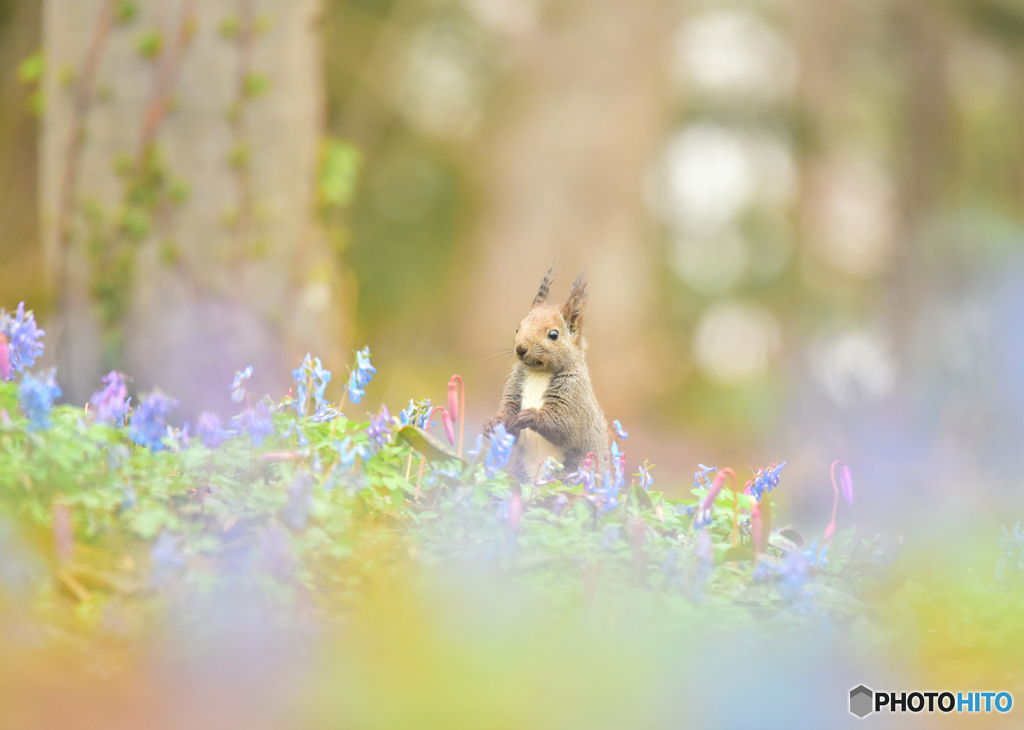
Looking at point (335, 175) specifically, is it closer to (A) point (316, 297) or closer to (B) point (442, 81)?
(A) point (316, 297)

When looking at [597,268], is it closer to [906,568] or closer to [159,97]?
[159,97]

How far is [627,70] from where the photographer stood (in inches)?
382

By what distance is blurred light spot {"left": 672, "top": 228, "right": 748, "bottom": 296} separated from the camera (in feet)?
43.4

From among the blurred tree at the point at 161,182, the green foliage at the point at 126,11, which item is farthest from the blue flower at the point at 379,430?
the green foliage at the point at 126,11

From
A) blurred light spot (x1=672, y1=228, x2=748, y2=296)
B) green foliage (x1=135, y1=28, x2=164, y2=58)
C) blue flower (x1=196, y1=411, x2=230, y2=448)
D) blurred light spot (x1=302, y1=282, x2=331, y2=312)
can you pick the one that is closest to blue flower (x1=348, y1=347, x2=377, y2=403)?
blue flower (x1=196, y1=411, x2=230, y2=448)

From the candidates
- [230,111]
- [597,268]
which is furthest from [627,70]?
[230,111]

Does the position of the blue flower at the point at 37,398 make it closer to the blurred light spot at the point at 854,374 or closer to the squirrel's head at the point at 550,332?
the squirrel's head at the point at 550,332

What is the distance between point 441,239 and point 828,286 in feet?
16.9

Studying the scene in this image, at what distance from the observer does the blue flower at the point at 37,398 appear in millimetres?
1703

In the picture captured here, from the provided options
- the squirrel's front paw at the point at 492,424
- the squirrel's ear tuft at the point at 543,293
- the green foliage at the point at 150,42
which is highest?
the green foliage at the point at 150,42

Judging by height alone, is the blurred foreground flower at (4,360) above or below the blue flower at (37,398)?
above

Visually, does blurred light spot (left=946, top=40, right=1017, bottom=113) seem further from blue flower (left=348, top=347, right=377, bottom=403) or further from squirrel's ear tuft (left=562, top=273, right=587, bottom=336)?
blue flower (left=348, top=347, right=377, bottom=403)

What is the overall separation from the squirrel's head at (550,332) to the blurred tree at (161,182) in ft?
4.40

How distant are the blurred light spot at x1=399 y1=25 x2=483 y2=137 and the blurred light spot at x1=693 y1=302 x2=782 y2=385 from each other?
4222 mm
